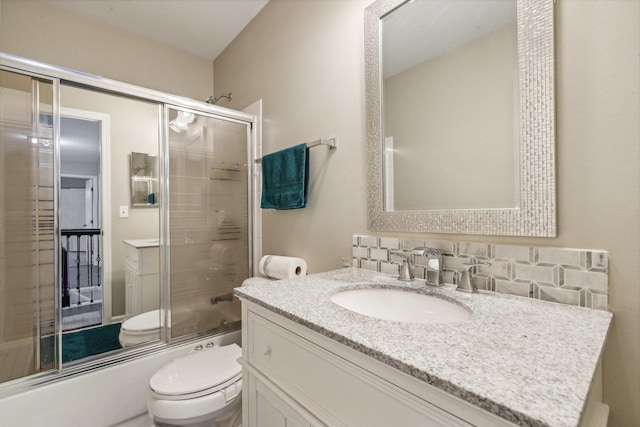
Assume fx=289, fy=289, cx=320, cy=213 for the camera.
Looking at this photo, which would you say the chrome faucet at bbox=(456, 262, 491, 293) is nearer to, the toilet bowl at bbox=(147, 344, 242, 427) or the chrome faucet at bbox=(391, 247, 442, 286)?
the chrome faucet at bbox=(391, 247, 442, 286)

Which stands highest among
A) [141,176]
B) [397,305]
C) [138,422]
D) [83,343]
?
[141,176]

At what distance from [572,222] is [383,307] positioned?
0.60 metres

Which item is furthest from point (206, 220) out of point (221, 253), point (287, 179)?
point (287, 179)

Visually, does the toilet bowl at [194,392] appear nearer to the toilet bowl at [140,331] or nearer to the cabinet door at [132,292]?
the toilet bowl at [140,331]

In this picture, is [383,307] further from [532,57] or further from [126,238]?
[126,238]

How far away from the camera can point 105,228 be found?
212 cm

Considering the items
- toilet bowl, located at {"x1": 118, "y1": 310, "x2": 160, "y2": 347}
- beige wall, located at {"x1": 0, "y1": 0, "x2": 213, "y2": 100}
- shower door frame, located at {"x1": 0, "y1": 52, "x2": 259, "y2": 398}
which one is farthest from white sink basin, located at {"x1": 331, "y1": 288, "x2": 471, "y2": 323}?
beige wall, located at {"x1": 0, "y1": 0, "x2": 213, "y2": 100}

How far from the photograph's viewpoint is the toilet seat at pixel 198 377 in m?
1.19

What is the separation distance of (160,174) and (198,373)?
Answer: 1.15 metres

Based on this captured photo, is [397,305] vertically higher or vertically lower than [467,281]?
lower

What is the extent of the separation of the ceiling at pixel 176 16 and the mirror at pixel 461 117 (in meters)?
1.26

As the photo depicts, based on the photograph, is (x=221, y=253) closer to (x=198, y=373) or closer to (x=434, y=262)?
(x=198, y=373)

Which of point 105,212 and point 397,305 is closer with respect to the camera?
point 397,305

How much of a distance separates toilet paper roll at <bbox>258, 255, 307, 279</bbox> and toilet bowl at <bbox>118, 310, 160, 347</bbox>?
32.0 inches
